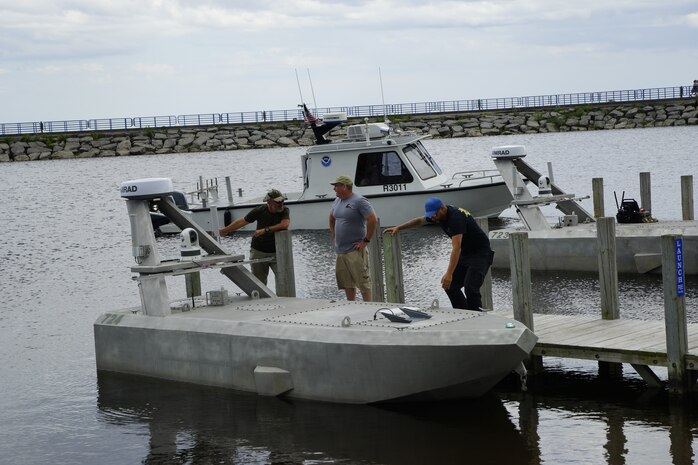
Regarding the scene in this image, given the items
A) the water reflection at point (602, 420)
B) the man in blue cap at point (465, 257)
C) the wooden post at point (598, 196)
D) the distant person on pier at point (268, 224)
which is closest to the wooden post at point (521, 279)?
the man in blue cap at point (465, 257)

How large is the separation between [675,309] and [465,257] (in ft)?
8.36

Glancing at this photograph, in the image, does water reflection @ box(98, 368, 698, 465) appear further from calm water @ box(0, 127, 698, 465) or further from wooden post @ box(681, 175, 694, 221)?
wooden post @ box(681, 175, 694, 221)

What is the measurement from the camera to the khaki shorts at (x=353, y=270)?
13.7 m

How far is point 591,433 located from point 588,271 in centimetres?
1001

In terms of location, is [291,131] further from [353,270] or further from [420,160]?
[353,270]

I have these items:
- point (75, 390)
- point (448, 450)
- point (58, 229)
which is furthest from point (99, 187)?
point (448, 450)

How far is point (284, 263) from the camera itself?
1415 cm

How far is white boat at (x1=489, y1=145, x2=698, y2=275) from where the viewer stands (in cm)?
1981

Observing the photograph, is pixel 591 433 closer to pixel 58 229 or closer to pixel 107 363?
pixel 107 363

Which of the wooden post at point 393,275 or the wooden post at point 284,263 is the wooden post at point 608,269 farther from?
the wooden post at point 284,263

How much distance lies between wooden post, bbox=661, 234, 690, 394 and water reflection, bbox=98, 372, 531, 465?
1653 millimetres

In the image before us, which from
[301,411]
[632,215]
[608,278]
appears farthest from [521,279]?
[632,215]

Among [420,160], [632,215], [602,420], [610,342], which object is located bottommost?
[602,420]

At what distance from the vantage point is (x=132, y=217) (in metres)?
13.1
